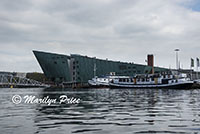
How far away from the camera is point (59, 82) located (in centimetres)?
16175

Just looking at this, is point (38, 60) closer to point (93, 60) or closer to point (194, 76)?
point (93, 60)

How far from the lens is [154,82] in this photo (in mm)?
93125

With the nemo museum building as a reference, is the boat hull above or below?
below

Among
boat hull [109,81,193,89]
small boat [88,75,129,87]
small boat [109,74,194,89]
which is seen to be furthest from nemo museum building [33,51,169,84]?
boat hull [109,81,193,89]

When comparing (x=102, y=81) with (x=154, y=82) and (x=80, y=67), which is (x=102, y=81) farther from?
(x=80, y=67)

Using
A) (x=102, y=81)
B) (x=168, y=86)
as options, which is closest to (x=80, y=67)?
(x=102, y=81)

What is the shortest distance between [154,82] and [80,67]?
199 feet

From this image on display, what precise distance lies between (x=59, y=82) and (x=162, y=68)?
205 feet

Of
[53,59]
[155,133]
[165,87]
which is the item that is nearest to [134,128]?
[155,133]

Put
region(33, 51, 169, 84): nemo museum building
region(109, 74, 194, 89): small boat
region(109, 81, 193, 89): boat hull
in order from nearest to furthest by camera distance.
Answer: region(109, 81, 193, 89): boat hull → region(109, 74, 194, 89): small boat → region(33, 51, 169, 84): nemo museum building

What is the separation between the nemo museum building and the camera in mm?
141875

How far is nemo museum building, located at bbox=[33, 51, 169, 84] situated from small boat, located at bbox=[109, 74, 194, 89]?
36512 mm

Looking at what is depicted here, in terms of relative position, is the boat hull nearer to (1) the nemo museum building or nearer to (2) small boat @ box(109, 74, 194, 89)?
(2) small boat @ box(109, 74, 194, 89)

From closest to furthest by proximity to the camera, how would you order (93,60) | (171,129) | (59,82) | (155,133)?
(155,133) < (171,129) < (93,60) < (59,82)
